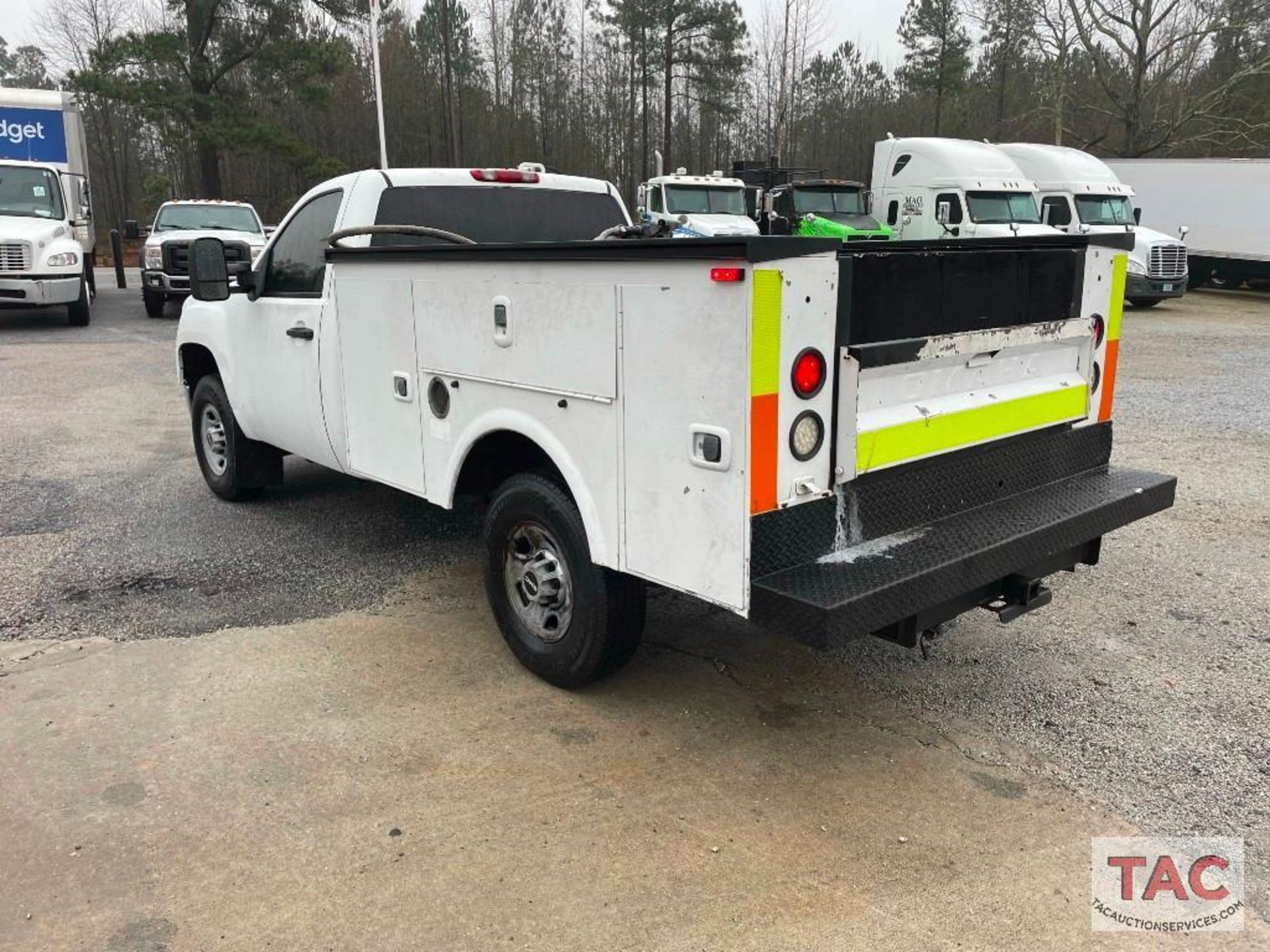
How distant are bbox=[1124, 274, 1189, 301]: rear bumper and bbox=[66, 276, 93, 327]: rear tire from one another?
18.6m

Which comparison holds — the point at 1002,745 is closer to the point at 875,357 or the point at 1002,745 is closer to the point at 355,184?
the point at 875,357

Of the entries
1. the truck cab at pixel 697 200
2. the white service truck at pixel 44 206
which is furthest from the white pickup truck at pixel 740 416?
the truck cab at pixel 697 200

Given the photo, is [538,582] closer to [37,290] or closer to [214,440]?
[214,440]

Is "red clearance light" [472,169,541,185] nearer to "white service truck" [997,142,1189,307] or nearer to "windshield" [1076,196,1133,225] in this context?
"white service truck" [997,142,1189,307]

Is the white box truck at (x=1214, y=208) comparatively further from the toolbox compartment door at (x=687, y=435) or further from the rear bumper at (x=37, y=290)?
the toolbox compartment door at (x=687, y=435)

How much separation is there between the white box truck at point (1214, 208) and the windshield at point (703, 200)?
34.2ft

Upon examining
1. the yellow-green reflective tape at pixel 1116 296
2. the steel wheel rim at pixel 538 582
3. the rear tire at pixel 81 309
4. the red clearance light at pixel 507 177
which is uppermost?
the red clearance light at pixel 507 177

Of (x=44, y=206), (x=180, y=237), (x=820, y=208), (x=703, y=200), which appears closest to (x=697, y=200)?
(x=703, y=200)

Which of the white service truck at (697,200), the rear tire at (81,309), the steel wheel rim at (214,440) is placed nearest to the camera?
the steel wheel rim at (214,440)

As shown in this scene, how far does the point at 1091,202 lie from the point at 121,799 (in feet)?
70.4

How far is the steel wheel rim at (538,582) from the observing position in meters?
3.83

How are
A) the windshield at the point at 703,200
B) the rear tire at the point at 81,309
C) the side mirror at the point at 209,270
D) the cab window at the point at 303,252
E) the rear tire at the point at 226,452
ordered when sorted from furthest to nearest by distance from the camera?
the windshield at the point at 703,200 → the rear tire at the point at 81,309 → the rear tire at the point at 226,452 → the side mirror at the point at 209,270 → the cab window at the point at 303,252

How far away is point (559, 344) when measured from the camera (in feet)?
11.4

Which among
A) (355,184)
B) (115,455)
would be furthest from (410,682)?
(115,455)
